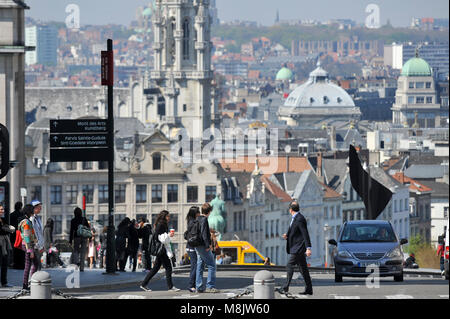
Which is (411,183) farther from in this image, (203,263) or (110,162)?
(203,263)

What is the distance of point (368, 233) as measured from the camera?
39594 mm

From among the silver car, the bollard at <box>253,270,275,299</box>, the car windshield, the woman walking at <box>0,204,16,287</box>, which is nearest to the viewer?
the bollard at <box>253,270,275,299</box>

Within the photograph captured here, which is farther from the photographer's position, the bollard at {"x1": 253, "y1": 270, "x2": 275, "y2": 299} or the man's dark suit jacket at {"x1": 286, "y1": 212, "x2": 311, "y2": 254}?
the man's dark suit jacket at {"x1": 286, "y1": 212, "x2": 311, "y2": 254}

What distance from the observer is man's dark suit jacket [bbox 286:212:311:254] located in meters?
34.3

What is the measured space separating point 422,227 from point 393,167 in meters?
18.4

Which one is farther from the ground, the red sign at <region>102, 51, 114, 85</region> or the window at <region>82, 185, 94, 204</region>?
the red sign at <region>102, 51, 114, 85</region>

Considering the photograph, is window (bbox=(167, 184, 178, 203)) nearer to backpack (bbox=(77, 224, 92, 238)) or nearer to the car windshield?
backpack (bbox=(77, 224, 92, 238))

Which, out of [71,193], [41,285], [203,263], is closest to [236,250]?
[203,263]

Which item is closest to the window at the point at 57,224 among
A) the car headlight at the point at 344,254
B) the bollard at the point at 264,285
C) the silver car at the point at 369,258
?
the silver car at the point at 369,258

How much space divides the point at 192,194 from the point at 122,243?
76.6m

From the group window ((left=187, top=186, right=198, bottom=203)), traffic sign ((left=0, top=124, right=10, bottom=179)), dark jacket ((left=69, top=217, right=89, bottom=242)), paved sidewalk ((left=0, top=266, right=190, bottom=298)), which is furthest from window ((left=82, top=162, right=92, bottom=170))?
traffic sign ((left=0, top=124, right=10, bottom=179))

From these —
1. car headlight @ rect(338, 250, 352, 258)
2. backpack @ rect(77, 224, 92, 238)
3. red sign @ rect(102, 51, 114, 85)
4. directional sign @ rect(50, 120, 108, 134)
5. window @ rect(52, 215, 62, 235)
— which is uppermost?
red sign @ rect(102, 51, 114, 85)

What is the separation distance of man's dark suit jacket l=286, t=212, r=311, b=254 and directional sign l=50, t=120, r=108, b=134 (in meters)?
6.63
